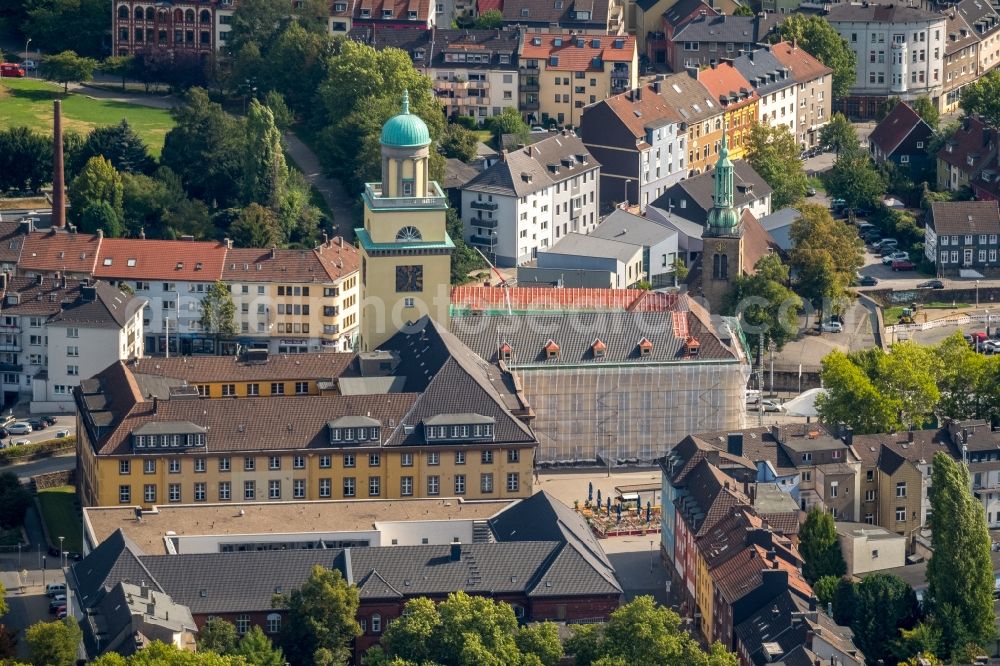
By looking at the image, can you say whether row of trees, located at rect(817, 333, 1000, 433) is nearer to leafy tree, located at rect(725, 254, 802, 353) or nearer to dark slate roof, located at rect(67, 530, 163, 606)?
leafy tree, located at rect(725, 254, 802, 353)

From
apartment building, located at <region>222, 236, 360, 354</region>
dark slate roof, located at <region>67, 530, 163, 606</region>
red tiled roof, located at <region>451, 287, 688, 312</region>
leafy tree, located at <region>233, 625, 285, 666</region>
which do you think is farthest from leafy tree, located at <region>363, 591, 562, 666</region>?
apartment building, located at <region>222, 236, 360, 354</region>

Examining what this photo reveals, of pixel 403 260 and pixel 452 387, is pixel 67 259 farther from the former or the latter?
pixel 452 387

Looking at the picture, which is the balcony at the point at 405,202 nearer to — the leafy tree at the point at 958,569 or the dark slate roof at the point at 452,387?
the dark slate roof at the point at 452,387

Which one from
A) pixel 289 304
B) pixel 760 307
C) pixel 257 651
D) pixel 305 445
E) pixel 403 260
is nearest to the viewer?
pixel 257 651

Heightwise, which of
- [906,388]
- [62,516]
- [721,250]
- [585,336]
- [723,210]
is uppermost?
[723,210]

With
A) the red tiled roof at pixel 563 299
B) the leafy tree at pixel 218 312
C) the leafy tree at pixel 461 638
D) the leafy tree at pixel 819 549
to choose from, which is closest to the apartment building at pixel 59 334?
the leafy tree at pixel 218 312

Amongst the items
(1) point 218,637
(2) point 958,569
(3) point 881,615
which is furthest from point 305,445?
(2) point 958,569
